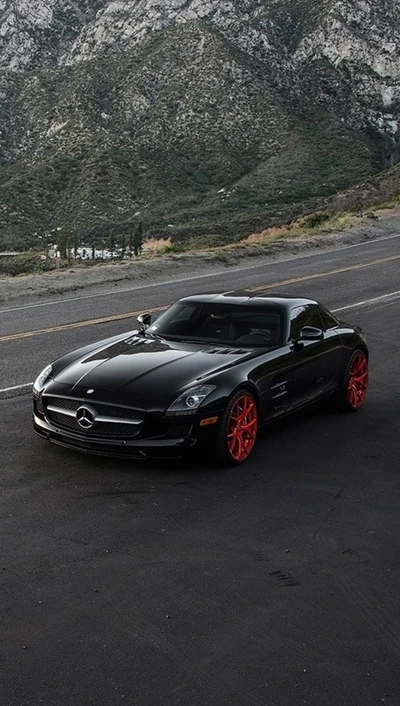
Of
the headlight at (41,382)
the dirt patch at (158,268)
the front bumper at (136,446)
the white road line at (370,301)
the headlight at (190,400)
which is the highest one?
the headlight at (41,382)

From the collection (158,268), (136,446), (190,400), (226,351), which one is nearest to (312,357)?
(226,351)

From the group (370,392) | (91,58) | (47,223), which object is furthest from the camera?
(91,58)

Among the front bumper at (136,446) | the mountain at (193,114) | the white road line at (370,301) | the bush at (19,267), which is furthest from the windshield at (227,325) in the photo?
the mountain at (193,114)

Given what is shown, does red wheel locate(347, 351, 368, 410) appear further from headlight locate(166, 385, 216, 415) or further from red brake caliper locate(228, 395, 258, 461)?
headlight locate(166, 385, 216, 415)

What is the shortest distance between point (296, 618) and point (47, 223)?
6356 cm

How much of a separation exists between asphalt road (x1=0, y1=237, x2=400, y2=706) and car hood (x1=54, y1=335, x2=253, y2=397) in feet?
2.22

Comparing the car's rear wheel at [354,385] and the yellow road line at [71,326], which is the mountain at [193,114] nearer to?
the yellow road line at [71,326]

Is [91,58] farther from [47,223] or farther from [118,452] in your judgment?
[118,452]

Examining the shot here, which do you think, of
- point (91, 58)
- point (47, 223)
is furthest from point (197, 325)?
point (91, 58)

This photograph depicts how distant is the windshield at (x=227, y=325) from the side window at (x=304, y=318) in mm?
148

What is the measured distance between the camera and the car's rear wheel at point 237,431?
738 cm

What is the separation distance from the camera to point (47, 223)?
66312 mm

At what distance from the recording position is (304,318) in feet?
30.1

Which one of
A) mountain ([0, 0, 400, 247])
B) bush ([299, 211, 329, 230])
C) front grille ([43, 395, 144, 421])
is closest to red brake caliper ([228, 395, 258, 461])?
front grille ([43, 395, 144, 421])
